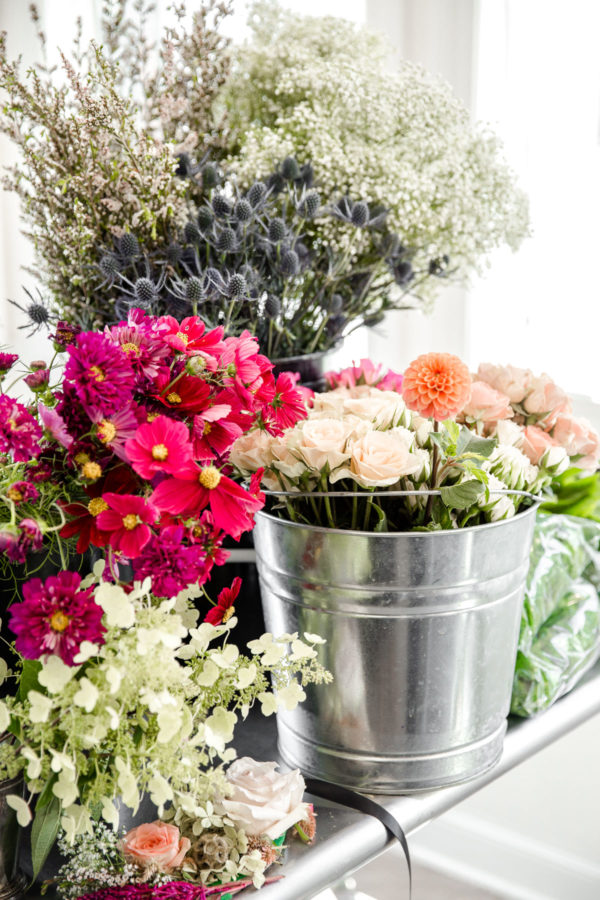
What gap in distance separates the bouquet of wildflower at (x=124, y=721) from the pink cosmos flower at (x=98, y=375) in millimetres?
98

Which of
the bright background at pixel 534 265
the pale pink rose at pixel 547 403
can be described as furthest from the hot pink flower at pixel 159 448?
the bright background at pixel 534 265

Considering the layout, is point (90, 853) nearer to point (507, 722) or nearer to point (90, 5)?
point (507, 722)

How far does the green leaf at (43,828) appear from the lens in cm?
54

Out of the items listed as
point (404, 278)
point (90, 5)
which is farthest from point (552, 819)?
point (90, 5)

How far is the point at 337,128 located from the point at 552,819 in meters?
1.45

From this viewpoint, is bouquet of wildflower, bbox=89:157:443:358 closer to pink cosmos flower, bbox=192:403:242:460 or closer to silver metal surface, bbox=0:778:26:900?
pink cosmos flower, bbox=192:403:242:460

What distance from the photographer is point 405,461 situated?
0.62 meters

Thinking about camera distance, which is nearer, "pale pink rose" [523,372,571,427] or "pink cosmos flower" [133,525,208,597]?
"pink cosmos flower" [133,525,208,597]

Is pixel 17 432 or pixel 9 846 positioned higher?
pixel 17 432

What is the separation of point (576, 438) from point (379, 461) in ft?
1.06

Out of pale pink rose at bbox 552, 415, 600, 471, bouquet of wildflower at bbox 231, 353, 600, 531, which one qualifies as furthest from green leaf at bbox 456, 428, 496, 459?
pale pink rose at bbox 552, 415, 600, 471

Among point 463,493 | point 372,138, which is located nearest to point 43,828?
point 463,493

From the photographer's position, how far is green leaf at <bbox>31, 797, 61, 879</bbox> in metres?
0.54

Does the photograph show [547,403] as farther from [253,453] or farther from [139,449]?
[139,449]
